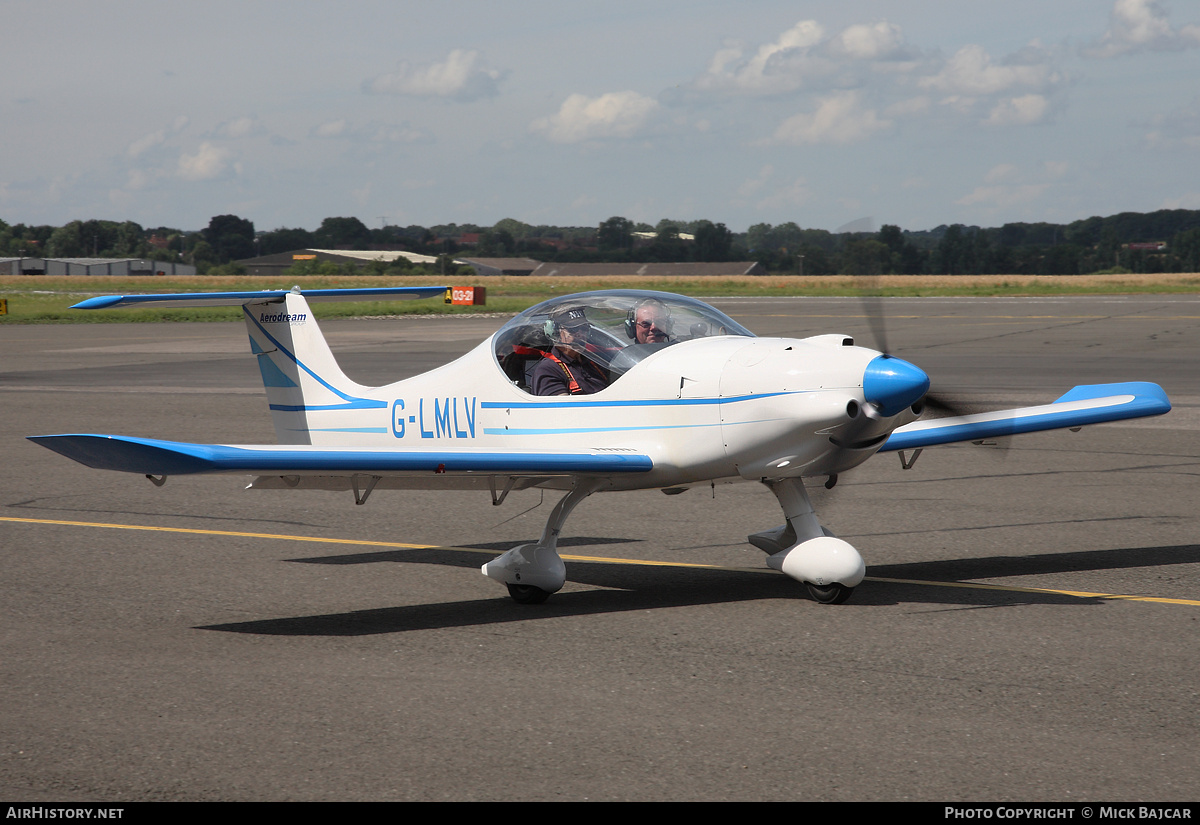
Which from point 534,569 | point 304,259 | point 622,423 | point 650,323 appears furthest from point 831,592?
point 304,259

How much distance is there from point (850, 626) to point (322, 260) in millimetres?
182495

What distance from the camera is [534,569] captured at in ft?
24.2

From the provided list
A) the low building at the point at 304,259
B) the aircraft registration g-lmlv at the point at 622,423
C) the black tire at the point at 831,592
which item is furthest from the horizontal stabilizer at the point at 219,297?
the low building at the point at 304,259

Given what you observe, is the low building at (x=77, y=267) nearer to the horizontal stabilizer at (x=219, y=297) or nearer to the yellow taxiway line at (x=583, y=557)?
the yellow taxiway line at (x=583, y=557)

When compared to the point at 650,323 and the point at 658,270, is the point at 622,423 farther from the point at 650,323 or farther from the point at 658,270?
the point at 658,270

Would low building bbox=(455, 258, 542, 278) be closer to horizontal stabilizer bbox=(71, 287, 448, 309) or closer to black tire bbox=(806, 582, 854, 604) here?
horizontal stabilizer bbox=(71, 287, 448, 309)

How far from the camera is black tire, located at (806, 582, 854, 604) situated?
7180 millimetres

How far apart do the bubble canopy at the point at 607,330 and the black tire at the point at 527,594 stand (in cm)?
134

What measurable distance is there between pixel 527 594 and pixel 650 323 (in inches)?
77.8

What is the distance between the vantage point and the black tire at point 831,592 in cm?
718

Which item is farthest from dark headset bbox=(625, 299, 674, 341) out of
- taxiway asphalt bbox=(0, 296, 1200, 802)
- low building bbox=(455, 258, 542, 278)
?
low building bbox=(455, 258, 542, 278)

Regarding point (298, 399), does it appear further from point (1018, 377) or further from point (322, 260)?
point (322, 260)

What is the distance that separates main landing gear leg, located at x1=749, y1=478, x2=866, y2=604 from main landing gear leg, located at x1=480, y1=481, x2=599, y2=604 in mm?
1309

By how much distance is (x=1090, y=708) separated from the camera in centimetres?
528
